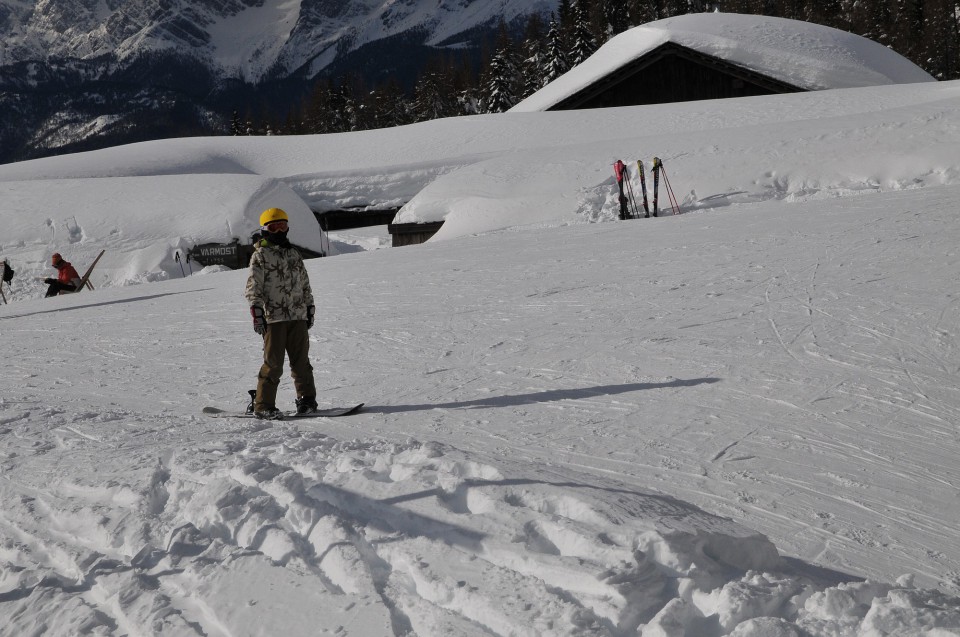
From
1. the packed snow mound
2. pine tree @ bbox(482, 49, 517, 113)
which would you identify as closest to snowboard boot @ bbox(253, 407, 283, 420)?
the packed snow mound

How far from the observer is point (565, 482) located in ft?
12.3

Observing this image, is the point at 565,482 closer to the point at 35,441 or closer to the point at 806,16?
the point at 35,441

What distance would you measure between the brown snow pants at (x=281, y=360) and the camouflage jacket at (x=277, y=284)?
8 cm

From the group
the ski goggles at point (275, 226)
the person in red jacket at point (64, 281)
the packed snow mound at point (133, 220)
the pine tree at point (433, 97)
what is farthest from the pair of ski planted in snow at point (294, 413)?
the pine tree at point (433, 97)

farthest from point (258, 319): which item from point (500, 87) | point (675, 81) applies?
point (500, 87)

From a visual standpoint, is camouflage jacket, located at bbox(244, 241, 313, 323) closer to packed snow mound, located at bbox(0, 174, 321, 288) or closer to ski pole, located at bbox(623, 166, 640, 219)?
ski pole, located at bbox(623, 166, 640, 219)

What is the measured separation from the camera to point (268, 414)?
6133mm

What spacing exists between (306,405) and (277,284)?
0.87 metres

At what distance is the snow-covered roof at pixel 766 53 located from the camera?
30.8 m

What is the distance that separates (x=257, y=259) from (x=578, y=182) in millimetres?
14096

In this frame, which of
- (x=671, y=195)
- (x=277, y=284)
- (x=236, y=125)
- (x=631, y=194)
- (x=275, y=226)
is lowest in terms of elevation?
(x=671, y=195)

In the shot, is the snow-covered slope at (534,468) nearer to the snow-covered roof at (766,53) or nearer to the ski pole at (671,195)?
the ski pole at (671,195)

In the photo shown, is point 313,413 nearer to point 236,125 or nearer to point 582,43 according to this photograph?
point 582,43

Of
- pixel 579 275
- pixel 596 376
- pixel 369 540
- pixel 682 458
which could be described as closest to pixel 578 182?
pixel 579 275
